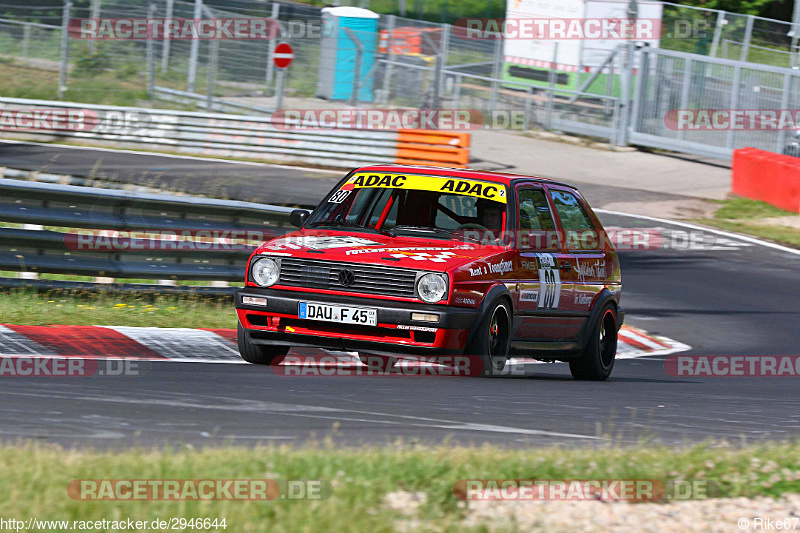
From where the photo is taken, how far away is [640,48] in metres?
28.8

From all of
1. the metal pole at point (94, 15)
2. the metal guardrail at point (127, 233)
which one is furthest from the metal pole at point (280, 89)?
the metal guardrail at point (127, 233)

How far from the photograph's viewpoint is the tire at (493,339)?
7.58m

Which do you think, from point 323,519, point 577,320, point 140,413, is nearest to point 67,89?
point 577,320

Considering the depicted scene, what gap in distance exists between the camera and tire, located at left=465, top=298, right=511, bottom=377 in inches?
298

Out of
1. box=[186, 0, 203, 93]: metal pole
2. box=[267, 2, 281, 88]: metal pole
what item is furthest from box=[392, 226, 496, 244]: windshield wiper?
box=[186, 0, 203, 93]: metal pole

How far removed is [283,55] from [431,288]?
19.2 m

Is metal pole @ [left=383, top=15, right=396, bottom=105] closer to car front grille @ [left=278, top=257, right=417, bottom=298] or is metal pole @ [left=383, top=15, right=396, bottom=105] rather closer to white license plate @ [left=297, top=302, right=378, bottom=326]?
car front grille @ [left=278, top=257, right=417, bottom=298]

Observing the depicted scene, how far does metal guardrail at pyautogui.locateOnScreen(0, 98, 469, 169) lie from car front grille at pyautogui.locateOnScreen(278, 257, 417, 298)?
16.3 meters

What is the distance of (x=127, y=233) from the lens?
Result: 10734mm

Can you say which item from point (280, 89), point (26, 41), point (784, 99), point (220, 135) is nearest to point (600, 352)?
point (220, 135)

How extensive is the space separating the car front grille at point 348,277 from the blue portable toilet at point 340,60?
60.0ft

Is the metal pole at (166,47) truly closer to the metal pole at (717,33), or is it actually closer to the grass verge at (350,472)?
the metal pole at (717,33)

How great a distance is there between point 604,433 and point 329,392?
1.66m

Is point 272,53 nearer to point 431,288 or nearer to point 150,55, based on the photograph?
point 150,55
